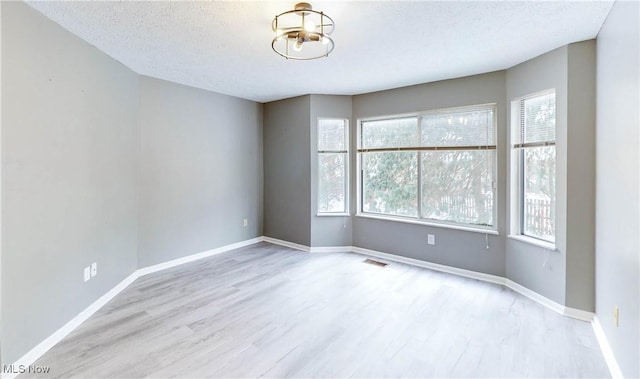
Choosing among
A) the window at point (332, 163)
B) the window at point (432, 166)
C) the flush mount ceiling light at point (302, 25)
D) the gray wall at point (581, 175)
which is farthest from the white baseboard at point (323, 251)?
the flush mount ceiling light at point (302, 25)

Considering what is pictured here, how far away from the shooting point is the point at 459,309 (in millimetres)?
2873

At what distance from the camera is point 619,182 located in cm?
197

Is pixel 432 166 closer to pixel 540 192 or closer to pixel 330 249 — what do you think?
pixel 540 192

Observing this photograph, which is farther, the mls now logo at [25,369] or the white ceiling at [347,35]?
the white ceiling at [347,35]

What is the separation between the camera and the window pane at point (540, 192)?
9.80 feet

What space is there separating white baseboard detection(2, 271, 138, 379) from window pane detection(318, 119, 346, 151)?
3.25m

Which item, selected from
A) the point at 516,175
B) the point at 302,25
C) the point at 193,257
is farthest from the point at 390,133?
the point at 193,257

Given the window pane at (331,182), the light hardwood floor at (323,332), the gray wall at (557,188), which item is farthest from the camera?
the window pane at (331,182)

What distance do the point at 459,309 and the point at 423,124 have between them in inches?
94.8

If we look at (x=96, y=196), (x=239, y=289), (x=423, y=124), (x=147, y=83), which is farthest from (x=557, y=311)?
(x=147, y=83)

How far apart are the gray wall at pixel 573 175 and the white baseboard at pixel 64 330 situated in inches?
170

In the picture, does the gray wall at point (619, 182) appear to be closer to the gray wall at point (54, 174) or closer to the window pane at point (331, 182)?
the window pane at point (331, 182)

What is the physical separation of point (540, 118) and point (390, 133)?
1.84 meters

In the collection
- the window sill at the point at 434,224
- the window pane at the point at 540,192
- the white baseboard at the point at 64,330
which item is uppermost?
the window pane at the point at 540,192
